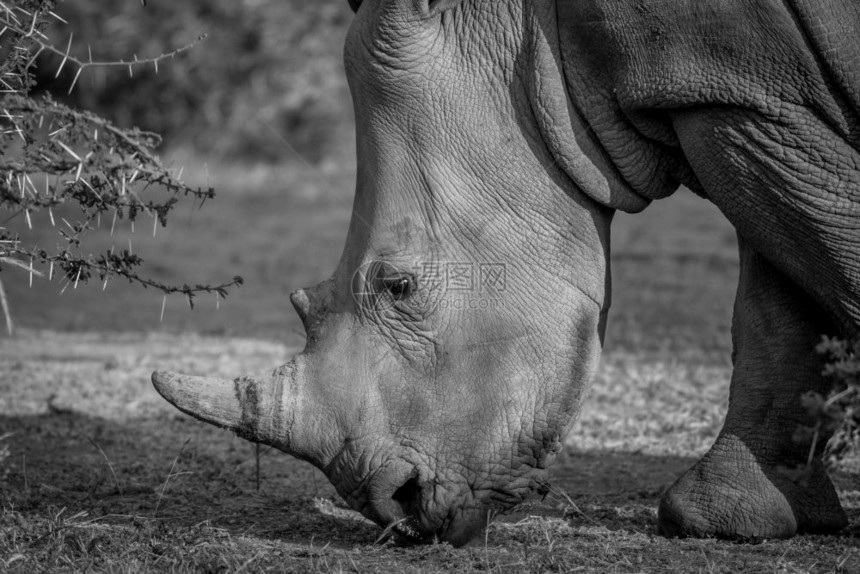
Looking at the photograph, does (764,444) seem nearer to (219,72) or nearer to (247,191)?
(247,191)

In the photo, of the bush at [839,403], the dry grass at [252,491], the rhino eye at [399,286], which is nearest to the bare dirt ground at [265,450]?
the dry grass at [252,491]

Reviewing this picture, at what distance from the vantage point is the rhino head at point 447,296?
3.78 m

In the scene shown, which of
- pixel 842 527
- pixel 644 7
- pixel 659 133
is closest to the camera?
pixel 644 7

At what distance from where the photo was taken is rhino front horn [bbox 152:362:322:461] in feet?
12.3

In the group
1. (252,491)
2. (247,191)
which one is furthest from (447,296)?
(247,191)

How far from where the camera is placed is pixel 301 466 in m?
5.38

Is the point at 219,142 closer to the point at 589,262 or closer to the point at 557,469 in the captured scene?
the point at 557,469

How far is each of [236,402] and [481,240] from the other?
980 mm

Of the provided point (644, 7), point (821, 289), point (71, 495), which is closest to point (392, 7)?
point (644, 7)

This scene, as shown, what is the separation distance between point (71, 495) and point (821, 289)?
3.04 m

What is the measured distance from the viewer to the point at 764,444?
4.24 metres

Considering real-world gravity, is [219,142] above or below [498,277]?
above

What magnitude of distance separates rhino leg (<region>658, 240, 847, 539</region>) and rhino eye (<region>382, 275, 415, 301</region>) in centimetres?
127

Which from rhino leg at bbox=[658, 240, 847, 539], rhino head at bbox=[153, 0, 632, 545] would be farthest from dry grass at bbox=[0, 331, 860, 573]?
rhino head at bbox=[153, 0, 632, 545]
